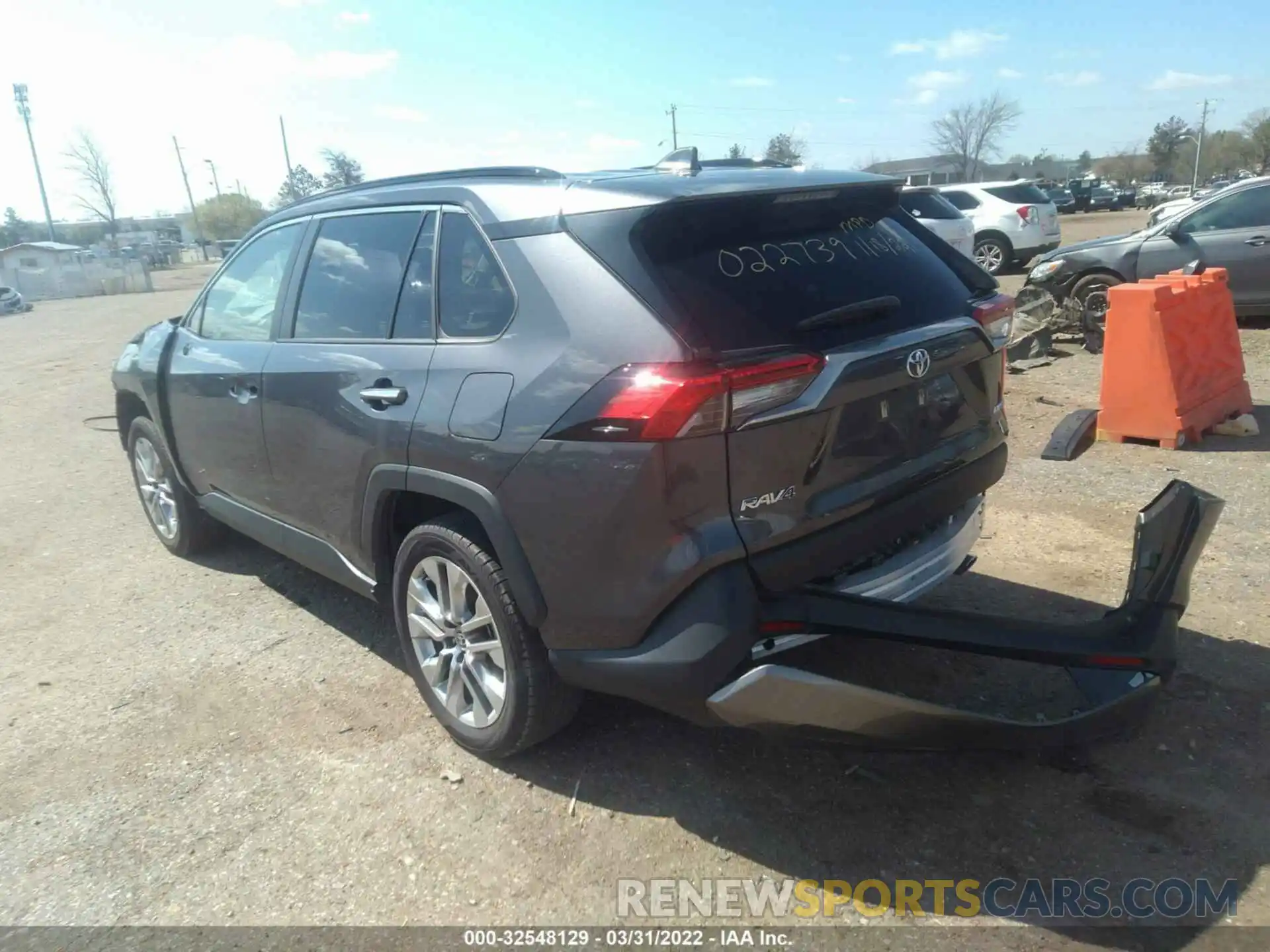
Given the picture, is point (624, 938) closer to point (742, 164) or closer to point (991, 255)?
point (742, 164)

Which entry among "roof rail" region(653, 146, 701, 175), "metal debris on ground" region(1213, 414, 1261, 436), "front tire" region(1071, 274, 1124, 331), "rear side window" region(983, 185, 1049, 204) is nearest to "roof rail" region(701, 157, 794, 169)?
"roof rail" region(653, 146, 701, 175)

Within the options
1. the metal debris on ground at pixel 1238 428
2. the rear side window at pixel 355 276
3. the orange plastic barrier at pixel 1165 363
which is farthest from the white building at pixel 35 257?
the metal debris on ground at pixel 1238 428

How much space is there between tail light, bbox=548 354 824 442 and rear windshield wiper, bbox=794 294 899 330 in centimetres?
15

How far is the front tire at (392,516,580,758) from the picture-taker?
2924 millimetres

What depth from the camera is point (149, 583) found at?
5.10 meters

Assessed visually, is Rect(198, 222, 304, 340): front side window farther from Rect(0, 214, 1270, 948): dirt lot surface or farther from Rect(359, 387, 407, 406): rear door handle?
Rect(0, 214, 1270, 948): dirt lot surface

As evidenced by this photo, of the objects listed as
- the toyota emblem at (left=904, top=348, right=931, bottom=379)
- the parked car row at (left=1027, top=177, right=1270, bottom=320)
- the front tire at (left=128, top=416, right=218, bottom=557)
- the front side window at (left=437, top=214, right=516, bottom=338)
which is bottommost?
the front tire at (left=128, top=416, right=218, bottom=557)

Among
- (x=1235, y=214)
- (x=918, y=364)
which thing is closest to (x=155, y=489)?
(x=918, y=364)

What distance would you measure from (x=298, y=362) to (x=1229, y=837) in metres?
3.49

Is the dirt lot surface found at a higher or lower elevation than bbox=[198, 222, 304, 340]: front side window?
lower

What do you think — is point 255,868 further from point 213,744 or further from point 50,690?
point 50,690

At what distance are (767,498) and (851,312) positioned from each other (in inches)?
25.1

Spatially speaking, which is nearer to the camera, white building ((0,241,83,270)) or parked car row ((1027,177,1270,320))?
parked car row ((1027,177,1270,320))

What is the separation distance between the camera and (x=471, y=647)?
314cm
